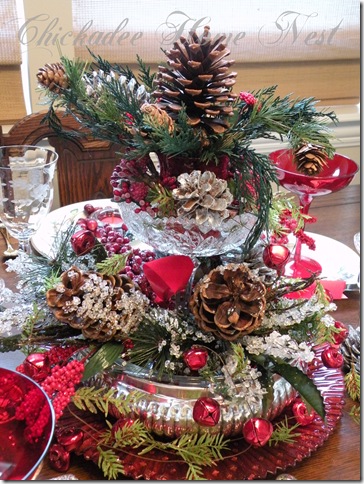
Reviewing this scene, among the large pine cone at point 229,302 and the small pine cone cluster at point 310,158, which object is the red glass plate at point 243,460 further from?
the small pine cone cluster at point 310,158

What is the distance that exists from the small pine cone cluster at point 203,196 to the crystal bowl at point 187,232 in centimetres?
3

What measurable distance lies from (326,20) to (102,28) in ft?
2.30

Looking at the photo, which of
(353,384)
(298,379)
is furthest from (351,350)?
(298,379)

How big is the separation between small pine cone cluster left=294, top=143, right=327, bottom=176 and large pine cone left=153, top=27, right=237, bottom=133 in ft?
0.40

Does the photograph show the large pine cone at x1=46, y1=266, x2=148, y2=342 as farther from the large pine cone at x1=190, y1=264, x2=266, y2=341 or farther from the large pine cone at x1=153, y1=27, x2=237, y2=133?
the large pine cone at x1=153, y1=27, x2=237, y2=133

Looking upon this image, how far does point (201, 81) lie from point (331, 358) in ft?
0.99

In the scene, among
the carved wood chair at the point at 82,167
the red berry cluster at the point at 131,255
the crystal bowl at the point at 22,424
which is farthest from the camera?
the carved wood chair at the point at 82,167

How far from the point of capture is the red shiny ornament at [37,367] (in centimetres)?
51

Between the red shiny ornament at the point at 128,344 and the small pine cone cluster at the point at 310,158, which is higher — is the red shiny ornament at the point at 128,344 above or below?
below

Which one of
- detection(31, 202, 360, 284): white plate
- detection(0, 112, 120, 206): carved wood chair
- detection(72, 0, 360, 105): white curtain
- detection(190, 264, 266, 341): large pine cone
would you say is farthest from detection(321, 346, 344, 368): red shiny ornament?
detection(72, 0, 360, 105): white curtain

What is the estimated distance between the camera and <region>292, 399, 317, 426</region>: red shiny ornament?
1.71 feet

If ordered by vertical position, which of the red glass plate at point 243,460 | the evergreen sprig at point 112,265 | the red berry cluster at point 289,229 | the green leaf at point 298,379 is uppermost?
the evergreen sprig at point 112,265

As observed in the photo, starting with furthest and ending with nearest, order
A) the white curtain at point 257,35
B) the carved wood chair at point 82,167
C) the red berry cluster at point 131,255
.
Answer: the white curtain at point 257,35, the carved wood chair at point 82,167, the red berry cluster at point 131,255

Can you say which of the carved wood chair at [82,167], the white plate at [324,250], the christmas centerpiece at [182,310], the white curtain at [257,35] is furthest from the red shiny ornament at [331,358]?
the white curtain at [257,35]
